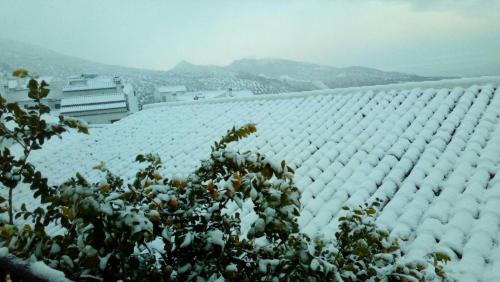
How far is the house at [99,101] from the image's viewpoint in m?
34.9

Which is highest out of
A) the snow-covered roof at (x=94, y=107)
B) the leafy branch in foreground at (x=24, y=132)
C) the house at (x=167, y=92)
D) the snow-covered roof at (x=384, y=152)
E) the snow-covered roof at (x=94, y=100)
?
the leafy branch in foreground at (x=24, y=132)

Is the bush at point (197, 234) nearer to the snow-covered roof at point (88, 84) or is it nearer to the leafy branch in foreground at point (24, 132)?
the leafy branch in foreground at point (24, 132)

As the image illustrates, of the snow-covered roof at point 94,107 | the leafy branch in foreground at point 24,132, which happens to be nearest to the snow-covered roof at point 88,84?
the snow-covered roof at point 94,107

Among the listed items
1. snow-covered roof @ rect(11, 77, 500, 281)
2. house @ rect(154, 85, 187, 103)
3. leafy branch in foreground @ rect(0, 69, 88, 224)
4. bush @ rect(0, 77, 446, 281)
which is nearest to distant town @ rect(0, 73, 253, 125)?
house @ rect(154, 85, 187, 103)

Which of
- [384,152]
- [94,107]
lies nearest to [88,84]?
[94,107]

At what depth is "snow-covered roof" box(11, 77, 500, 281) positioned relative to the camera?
355cm

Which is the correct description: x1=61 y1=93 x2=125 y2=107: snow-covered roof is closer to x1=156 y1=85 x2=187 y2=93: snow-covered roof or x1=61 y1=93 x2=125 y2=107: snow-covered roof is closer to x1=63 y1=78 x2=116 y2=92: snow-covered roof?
x1=63 y1=78 x2=116 y2=92: snow-covered roof

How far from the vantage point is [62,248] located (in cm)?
191

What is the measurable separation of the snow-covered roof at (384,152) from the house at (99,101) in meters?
25.3

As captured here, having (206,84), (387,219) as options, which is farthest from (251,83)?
(387,219)

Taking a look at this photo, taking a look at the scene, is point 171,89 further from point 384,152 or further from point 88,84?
point 384,152

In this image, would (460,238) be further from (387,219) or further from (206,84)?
(206,84)

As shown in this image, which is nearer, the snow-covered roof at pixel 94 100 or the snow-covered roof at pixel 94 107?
the snow-covered roof at pixel 94 107

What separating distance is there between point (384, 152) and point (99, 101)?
35.3 m
